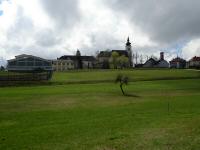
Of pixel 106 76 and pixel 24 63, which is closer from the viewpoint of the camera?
pixel 106 76

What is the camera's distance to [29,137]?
57.1 feet

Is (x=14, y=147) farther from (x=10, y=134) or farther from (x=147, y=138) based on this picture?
(x=147, y=138)

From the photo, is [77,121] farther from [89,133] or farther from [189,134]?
[189,134]

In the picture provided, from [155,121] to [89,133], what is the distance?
5835 millimetres

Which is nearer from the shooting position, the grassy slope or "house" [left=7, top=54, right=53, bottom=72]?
the grassy slope

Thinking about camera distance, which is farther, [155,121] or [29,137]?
[155,121]

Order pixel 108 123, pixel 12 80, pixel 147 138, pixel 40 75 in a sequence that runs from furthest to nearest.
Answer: pixel 40 75 < pixel 12 80 < pixel 108 123 < pixel 147 138

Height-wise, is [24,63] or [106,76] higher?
[24,63]

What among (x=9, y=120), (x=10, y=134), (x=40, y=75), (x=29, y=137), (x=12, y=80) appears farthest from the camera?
(x=40, y=75)

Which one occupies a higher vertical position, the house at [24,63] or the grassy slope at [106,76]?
the house at [24,63]

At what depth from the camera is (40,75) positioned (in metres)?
78.1

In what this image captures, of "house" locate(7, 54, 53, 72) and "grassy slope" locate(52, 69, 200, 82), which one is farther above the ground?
"house" locate(7, 54, 53, 72)

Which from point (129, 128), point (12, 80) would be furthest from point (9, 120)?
point (12, 80)

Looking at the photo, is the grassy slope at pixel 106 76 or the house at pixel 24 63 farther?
the house at pixel 24 63
